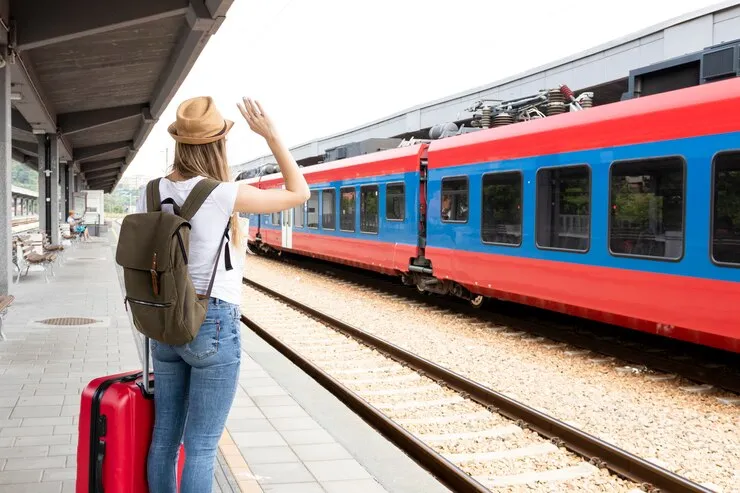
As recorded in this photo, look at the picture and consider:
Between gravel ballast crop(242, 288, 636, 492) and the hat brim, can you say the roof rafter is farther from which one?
the hat brim

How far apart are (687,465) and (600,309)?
3422 millimetres

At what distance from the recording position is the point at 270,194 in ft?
9.08

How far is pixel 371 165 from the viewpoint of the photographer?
52.4 ft

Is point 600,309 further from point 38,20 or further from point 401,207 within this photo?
point 38,20

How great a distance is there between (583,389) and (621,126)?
290 centimetres

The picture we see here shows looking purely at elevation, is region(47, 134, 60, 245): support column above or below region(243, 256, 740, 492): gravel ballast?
above

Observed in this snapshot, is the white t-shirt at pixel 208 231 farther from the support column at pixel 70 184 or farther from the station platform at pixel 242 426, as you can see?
the support column at pixel 70 184

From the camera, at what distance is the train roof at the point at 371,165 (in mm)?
13883

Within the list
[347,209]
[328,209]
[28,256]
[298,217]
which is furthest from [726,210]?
[298,217]

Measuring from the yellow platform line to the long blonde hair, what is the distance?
1812 mm

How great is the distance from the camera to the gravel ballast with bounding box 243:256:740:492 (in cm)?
564

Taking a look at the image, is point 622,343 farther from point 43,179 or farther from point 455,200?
point 43,179

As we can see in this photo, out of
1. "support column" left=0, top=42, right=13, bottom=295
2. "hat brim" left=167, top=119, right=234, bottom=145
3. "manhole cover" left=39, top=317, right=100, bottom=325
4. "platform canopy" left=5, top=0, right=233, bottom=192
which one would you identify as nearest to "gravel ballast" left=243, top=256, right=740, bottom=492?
"manhole cover" left=39, top=317, right=100, bottom=325

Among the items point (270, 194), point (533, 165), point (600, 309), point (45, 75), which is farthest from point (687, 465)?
point (45, 75)
